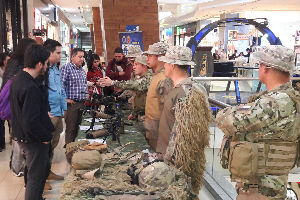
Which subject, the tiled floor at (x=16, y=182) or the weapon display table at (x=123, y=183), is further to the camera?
the tiled floor at (x=16, y=182)

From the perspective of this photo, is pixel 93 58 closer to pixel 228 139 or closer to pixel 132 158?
pixel 132 158

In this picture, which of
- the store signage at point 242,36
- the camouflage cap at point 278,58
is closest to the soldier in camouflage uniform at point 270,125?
the camouflage cap at point 278,58

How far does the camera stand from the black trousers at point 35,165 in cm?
297

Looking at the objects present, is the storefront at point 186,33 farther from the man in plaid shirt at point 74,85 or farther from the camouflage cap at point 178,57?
the camouflage cap at point 178,57

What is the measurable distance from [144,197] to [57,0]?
14.9 metres

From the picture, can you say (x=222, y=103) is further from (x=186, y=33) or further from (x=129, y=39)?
(x=186, y=33)

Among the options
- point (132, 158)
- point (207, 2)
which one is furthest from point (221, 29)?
point (132, 158)

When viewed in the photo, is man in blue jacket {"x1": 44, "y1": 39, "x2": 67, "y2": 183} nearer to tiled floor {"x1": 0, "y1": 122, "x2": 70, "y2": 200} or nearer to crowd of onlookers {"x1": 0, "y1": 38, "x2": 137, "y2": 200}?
crowd of onlookers {"x1": 0, "y1": 38, "x2": 137, "y2": 200}

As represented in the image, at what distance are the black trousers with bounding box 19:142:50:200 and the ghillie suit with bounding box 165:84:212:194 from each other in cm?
123

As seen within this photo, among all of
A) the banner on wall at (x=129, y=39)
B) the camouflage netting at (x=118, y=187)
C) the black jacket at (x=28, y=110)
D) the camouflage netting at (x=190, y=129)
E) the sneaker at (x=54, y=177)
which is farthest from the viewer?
the banner on wall at (x=129, y=39)

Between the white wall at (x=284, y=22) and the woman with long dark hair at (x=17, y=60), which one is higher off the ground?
the white wall at (x=284, y=22)

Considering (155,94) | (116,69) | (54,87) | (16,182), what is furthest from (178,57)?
(116,69)

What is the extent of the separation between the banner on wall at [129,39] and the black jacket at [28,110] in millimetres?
4766

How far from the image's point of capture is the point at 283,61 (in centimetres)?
206
